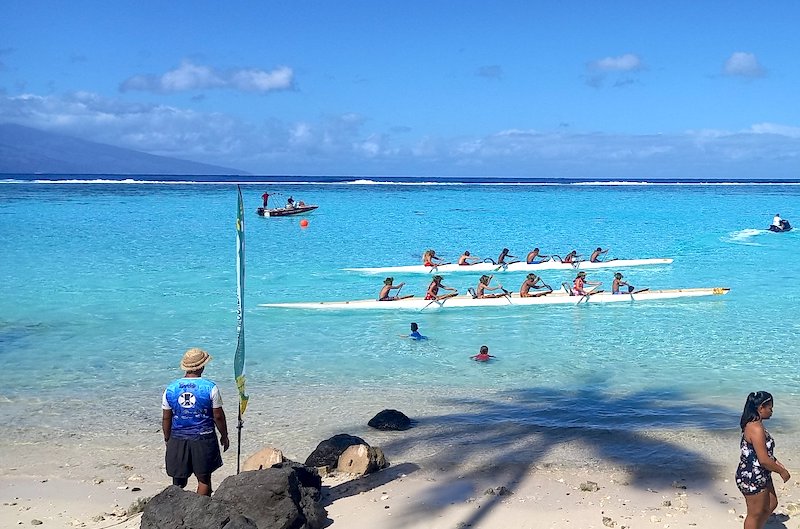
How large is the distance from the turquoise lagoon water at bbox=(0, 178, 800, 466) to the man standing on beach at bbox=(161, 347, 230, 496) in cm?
312

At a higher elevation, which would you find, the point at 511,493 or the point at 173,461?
the point at 173,461

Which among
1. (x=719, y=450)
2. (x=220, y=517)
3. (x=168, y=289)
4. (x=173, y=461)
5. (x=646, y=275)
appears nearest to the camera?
(x=220, y=517)

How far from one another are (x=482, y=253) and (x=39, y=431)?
24083 millimetres

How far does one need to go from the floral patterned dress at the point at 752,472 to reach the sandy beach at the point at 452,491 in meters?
1.14

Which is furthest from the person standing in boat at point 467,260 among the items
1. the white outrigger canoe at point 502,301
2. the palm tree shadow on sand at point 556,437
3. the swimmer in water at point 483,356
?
the palm tree shadow on sand at point 556,437

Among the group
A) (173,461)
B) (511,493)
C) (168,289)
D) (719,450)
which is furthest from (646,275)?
(173,461)

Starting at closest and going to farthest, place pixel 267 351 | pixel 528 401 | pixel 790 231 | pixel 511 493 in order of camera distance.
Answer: pixel 511 493, pixel 528 401, pixel 267 351, pixel 790 231

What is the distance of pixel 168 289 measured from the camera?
21766 millimetres

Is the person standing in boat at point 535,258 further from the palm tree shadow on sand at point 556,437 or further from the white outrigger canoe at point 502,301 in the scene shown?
the palm tree shadow on sand at point 556,437

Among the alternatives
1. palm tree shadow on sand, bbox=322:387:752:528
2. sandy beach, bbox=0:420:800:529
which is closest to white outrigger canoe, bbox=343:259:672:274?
palm tree shadow on sand, bbox=322:387:752:528

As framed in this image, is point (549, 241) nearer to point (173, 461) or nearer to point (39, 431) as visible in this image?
point (39, 431)

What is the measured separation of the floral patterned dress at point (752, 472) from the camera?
577cm

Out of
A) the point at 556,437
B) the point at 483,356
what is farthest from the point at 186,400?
the point at 483,356

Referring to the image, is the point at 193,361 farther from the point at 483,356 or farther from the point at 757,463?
the point at 483,356
